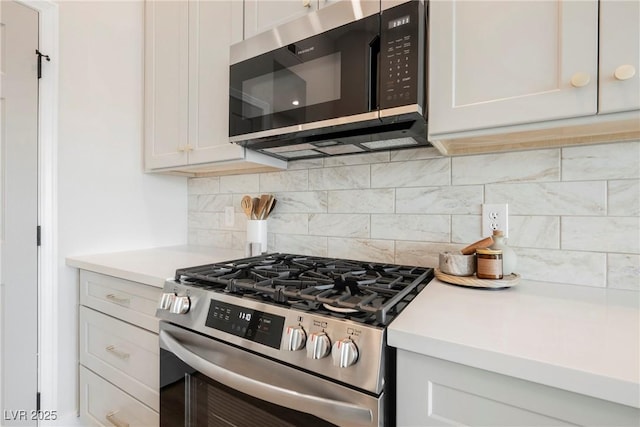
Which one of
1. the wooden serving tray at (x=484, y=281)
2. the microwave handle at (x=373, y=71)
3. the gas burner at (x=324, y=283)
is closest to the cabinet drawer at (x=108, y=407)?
the gas burner at (x=324, y=283)

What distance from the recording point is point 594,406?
19.7 inches

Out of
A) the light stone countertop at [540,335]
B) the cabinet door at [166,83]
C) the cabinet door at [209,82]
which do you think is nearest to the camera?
the light stone countertop at [540,335]

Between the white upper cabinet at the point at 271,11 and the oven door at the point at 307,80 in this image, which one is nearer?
the oven door at the point at 307,80

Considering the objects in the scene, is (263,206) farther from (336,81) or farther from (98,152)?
(98,152)

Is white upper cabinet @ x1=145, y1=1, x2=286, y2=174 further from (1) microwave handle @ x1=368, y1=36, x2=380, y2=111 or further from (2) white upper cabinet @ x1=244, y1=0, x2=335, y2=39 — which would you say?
(1) microwave handle @ x1=368, y1=36, x2=380, y2=111

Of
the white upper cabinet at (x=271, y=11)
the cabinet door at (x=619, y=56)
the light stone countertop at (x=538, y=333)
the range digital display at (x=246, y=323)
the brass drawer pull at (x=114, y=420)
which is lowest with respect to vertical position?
the brass drawer pull at (x=114, y=420)

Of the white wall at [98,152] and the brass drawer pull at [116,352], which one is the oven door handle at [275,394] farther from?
the white wall at [98,152]

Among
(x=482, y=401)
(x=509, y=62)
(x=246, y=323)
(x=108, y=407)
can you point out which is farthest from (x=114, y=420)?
(x=509, y=62)

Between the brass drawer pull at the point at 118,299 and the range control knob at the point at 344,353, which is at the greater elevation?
the range control knob at the point at 344,353

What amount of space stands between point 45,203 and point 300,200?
1200 millimetres

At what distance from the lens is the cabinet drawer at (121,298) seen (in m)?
1.19

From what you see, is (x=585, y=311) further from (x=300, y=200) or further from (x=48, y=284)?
(x=48, y=284)

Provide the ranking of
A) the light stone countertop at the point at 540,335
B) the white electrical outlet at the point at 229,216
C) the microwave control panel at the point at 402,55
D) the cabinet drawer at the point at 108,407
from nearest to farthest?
the light stone countertop at the point at 540,335 → the microwave control panel at the point at 402,55 → the cabinet drawer at the point at 108,407 → the white electrical outlet at the point at 229,216

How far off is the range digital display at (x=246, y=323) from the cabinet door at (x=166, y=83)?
0.97 m
